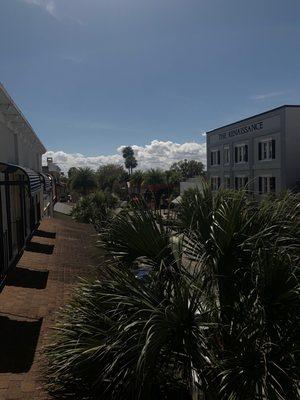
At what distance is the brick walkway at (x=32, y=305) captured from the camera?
566 cm

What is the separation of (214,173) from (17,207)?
29109 mm

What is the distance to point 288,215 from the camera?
5223 millimetres

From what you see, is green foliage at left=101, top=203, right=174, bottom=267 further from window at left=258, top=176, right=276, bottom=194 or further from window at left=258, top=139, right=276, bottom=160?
window at left=258, top=139, right=276, bottom=160

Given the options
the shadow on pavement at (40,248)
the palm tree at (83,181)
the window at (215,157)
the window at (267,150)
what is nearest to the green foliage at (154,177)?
the palm tree at (83,181)

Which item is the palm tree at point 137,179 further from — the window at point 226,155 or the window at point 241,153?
the window at point 241,153

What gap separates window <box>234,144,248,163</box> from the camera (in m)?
38.2

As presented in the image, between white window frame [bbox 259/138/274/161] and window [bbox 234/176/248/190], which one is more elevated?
white window frame [bbox 259/138/274/161]

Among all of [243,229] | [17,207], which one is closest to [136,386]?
[243,229]

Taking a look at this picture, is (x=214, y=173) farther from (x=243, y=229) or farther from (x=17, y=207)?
(x=243, y=229)

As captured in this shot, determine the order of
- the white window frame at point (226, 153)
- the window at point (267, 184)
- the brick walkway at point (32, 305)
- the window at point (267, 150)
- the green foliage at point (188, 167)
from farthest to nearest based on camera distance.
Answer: the green foliage at point (188, 167)
the white window frame at point (226, 153)
the window at point (267, 150)
the window at point (267, 184)
the brick walkway at point (32, 305)

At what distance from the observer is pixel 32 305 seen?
9.61 m

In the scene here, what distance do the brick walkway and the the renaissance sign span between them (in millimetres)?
20829

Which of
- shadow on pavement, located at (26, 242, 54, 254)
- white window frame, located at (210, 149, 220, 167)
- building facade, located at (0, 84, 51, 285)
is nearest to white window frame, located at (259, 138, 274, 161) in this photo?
white window frame, located at (210, 149, 220, 167)

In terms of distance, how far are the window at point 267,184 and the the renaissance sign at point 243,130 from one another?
3.94 meters
